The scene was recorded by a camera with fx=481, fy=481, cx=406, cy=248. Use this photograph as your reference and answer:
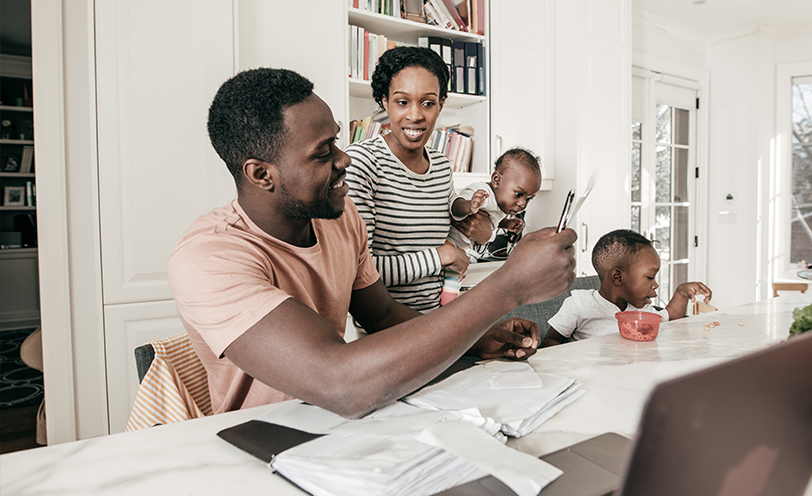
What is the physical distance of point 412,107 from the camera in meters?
1.43

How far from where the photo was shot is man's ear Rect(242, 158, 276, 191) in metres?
0.89

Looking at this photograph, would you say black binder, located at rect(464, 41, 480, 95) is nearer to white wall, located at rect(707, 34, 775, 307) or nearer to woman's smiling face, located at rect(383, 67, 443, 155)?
woman's smiling face, located at rect(383, 67, 443, 155)

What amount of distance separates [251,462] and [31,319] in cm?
576

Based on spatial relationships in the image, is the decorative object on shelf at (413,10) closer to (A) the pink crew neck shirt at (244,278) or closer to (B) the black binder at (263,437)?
(A) the pink crew neck shirt at (244,278)

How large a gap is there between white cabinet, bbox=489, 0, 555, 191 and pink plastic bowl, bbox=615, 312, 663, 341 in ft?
6.40

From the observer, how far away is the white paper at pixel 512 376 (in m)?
0.79

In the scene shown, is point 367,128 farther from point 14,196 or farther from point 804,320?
point 14,196

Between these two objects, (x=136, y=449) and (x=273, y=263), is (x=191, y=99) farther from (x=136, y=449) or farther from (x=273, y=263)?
(x=136, y=449)

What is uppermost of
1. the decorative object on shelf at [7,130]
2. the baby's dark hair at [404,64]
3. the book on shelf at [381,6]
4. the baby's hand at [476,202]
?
the book on shelf at [381,6]

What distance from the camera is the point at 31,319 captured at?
4.97 meters

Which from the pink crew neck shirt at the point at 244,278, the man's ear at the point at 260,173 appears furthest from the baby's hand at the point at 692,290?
the man's ear at the point at 260,173

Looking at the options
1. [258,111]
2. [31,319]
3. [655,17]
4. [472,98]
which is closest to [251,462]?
[258,111]

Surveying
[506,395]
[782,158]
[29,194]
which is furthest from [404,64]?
[29,194]

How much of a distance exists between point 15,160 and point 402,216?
17.6 feet
